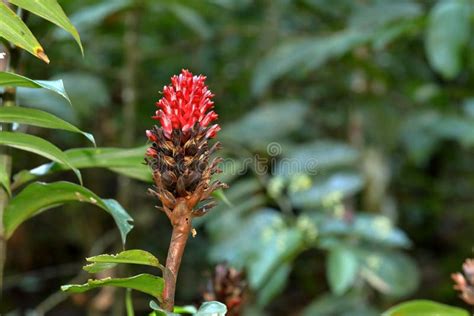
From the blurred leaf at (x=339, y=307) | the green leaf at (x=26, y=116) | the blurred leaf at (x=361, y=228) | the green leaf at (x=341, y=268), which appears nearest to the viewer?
the green leaf at (x=26, y=116)

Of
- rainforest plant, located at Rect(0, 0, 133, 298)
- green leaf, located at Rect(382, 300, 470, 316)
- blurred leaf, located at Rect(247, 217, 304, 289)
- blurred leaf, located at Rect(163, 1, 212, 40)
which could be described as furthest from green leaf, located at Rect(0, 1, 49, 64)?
blurred leaf, located at Rect(163, 1, 212, 40)

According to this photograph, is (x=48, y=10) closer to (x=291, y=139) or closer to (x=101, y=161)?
(x=101, y=161)

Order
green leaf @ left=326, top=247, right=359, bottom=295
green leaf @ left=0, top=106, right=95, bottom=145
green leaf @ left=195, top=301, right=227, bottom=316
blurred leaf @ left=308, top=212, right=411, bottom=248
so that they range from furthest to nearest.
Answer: blurred leaf @ left=308, top=212, right=411, bottom=248
green leaf @ left=326, top=247, right=359, bottom=295
green leaf @ left=0, top=106, right=95, bottom=145
green leaf @ left=195, top=301, right=227, bottom=316

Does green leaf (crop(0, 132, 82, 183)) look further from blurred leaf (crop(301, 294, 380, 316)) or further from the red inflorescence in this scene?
blurred leaf (crop(301, 294, 380, 316))

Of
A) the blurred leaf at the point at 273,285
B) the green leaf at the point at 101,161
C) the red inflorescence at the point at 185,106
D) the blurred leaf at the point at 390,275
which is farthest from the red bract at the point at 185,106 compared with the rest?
the blurred leaf at the point at 390,275

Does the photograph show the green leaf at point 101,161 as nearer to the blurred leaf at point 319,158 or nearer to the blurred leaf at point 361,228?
the blurred leaf at point 361,228

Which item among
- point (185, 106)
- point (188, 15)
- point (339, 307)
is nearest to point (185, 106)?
point (185, 106)

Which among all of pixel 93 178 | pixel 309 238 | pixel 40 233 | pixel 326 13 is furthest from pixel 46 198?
pixel 40 233
